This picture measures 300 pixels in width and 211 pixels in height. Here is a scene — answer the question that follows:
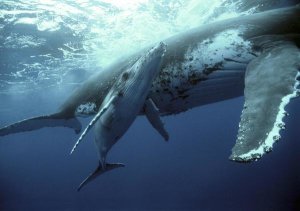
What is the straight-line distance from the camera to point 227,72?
527cm

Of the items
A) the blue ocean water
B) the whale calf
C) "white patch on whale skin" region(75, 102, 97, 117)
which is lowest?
the blue ocean water

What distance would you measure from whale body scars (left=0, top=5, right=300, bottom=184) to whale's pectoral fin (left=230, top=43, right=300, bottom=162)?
0.01 metres

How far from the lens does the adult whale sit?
11.3 feet

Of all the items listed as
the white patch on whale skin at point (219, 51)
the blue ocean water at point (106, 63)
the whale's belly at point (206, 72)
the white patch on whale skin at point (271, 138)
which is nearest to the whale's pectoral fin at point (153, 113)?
the whale's belly at point (206, 72)

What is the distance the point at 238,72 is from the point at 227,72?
187mm

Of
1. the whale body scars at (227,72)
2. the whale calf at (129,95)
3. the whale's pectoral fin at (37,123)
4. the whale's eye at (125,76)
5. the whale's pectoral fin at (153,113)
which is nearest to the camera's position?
the whale body scars at (227,72)

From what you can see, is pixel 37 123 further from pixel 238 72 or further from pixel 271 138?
pixel 271 138

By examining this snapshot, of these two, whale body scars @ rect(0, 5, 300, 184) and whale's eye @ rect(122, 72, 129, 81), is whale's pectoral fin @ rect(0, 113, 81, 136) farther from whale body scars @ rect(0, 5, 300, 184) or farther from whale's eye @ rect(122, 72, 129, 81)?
whale's eye @ rect(122, 72, 129, 81)

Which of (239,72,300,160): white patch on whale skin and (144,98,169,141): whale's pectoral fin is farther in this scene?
(144,98,169,141): whale's pectoral fin

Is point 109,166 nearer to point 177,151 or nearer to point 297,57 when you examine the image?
point 297,57

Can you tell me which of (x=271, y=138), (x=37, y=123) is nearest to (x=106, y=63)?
(x=37, y=123)

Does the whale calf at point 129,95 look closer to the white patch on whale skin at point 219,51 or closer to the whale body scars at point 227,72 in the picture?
the whale body scars at point 227,72

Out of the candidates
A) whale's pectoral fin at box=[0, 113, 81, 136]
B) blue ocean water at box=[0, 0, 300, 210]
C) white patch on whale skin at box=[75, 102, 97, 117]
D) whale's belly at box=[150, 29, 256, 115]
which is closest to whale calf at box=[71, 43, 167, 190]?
whale's belly at box=[150, 29, 256, 115]

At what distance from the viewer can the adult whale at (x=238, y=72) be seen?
11.3ft
